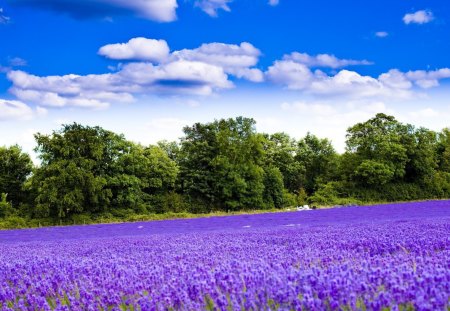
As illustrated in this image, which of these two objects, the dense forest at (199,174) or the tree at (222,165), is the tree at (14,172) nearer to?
the dense forest at (199,174)

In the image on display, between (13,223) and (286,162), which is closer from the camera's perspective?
(13,223)

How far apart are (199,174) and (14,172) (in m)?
15.4

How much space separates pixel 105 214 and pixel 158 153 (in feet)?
23.5

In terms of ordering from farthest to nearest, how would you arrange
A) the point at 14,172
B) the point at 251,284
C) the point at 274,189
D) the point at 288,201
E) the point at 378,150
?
the point at 378,150 < the point at 288,201 < the point at 274,189 < the point at 14,172 < the point at 251,284

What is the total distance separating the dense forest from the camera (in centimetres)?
3456

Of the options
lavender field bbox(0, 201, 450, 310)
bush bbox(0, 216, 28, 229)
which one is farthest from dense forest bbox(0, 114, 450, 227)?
lavender field bbox(0, 201, 450, 310)

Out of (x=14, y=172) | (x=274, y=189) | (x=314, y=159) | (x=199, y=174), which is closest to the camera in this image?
(x=14, y=172)

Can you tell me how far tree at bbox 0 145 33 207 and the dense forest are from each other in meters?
0.08

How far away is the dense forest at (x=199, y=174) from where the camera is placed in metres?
34.6

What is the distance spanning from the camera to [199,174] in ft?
137

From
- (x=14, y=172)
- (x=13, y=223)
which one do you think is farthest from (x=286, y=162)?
(x=13, y=223)

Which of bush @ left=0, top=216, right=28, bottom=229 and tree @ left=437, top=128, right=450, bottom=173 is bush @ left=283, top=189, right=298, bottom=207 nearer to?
tree @ left=437, top=128, right=450, bottom=173

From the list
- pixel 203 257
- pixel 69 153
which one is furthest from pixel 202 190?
pixel 203 257

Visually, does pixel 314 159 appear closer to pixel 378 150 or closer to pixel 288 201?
pixel 378 150
